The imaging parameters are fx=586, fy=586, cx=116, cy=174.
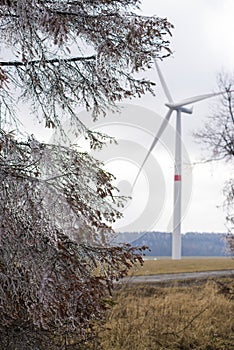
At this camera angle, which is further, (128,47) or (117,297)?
(117,297)

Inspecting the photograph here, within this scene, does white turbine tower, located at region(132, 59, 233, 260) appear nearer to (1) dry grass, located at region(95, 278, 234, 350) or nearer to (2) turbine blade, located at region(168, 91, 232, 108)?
(2) turbine blade, located at region(168, 91, 232, 108)

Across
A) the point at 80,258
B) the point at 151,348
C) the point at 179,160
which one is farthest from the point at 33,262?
the point at 179,160

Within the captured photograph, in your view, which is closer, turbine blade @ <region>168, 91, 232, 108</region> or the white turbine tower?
turbine blade @ <region>168, 91, 232, 108</region>

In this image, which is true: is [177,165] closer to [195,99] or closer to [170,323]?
[195,99]

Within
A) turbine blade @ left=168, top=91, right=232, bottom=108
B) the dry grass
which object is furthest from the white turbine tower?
the dry grass

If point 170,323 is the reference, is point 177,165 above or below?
above

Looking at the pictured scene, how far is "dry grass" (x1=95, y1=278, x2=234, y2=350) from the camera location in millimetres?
7340

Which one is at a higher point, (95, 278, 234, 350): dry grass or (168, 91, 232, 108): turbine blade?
(168, 91, 232, 108): turbine blade

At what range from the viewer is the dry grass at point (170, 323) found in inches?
289

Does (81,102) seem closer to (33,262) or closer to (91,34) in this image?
(91,34)

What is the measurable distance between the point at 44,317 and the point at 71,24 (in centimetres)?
216

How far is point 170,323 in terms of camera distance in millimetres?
8523

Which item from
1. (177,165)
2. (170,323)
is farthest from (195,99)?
(170,323)

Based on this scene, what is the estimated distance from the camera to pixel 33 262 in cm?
365
